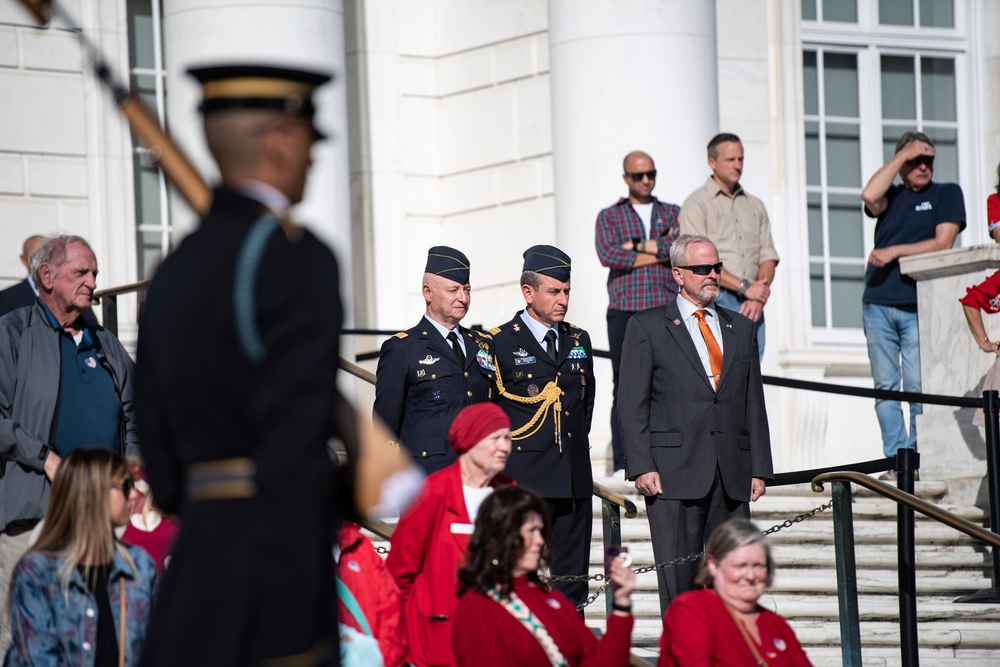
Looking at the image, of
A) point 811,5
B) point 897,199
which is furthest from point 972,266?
point 811,5

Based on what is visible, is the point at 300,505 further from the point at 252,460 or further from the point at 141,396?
the point at 141,396

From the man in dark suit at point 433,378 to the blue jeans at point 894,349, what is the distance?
4.04 m

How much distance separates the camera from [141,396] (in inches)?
138

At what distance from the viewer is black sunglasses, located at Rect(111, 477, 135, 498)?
5.61m

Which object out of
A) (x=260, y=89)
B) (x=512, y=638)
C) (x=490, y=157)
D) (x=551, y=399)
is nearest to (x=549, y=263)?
(x=551, y=399)

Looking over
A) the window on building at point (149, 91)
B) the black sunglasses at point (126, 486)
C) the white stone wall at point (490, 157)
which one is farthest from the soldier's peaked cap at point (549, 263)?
the window on building at point (149, 91)

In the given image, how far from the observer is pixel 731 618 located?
6266 mm

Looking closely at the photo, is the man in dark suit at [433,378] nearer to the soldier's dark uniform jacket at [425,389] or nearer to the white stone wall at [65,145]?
the soldier's dark uniform jacket at [425,389]

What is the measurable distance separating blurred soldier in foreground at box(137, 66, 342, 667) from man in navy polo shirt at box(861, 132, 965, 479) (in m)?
8.70

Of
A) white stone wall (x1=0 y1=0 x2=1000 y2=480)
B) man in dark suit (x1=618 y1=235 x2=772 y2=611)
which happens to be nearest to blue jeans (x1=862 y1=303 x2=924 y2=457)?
white stone wall (x1=0 y1=0 x2=1000 y2=480)

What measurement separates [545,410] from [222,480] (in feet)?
17.0

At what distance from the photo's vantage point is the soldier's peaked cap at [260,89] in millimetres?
3383

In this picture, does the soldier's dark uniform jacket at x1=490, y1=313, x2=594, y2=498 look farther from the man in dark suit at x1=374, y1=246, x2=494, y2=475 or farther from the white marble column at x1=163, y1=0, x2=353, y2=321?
the white marble column at x1=163, y1=0, x2=353, y2=321

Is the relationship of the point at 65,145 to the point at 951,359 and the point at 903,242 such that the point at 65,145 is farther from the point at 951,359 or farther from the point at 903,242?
the point at 951,359
